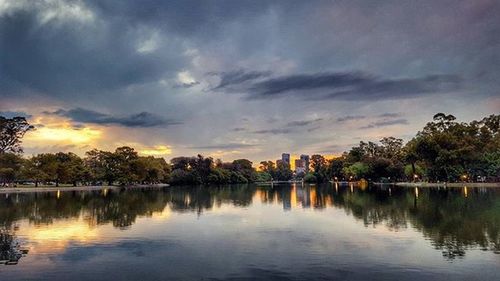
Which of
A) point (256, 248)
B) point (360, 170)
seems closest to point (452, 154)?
point (360, 170)

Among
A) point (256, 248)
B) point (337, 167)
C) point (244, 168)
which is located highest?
point (244, 168)

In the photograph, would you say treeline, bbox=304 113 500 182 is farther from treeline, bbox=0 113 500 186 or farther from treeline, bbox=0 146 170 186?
treeline, bbox=0 146 170 186

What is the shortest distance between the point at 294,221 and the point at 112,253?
50.4 ft

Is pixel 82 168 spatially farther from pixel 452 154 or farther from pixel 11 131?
pixel 452 154

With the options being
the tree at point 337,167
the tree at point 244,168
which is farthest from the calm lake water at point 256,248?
the tree at point 244,168

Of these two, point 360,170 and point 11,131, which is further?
point 360,170

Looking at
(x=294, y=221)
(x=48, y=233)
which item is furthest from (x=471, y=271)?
(x=48, y=233)

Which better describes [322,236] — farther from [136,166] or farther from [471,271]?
[136,166]

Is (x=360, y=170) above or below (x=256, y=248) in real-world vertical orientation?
above

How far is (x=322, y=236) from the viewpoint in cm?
2244

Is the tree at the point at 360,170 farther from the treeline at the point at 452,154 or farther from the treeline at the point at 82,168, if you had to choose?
the treeline at the point at 82,168

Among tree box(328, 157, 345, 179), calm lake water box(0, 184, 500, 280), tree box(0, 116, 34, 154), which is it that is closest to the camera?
calm lake water box(0, 184, 500, 280)

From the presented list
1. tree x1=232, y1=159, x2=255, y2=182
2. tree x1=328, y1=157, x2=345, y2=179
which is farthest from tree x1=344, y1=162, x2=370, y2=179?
tree x1=232, y1=159, x2=255, y2=182

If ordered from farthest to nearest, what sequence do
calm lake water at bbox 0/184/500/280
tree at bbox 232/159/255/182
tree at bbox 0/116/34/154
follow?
tree at bbox 232/159/255/182 → tree at bbox 0/116/34/154 → calm lake water at bbox 0/184/500/280
